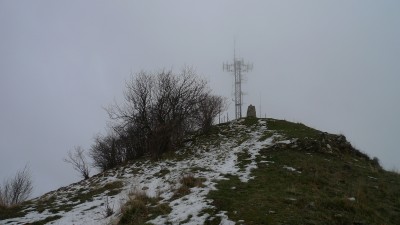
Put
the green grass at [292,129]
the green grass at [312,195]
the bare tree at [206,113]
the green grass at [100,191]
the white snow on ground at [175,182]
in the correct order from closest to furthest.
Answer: the green grass at [312,195] → the white snow on ground at [175,182] → the green grass at [100,191] → the green grass at [292,129] → the bare tree at [206,113]

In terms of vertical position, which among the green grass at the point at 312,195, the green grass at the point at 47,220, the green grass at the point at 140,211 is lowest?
the green grass at the point at 47,220

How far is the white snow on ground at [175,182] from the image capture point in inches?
361

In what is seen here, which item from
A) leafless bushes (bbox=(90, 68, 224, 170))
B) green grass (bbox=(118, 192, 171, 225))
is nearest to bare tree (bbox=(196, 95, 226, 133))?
leafless bushes (bbox=(90, 68, 224, 170))

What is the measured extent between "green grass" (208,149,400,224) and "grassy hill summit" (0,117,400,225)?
0.02m

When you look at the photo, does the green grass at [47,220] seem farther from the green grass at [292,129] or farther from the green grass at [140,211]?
the green grass at [292,129]

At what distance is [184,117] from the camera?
25.0 m

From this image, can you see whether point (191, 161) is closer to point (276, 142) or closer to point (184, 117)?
point (276, 142)

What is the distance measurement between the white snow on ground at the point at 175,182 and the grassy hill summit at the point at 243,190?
35mm

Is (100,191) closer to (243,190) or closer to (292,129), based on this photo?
(243,190)

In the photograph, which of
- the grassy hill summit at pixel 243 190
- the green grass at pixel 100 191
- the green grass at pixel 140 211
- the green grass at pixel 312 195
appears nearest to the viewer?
the green grass at pixel 312 195

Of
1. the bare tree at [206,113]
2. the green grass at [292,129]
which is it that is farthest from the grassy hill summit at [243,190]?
the bare tree at [206,113]

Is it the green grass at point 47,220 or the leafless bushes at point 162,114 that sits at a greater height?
the leafless bushes at point 162,114

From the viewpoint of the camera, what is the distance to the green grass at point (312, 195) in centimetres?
805

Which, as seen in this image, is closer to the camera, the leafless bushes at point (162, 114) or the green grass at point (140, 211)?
the green grass at point (140, 211)
